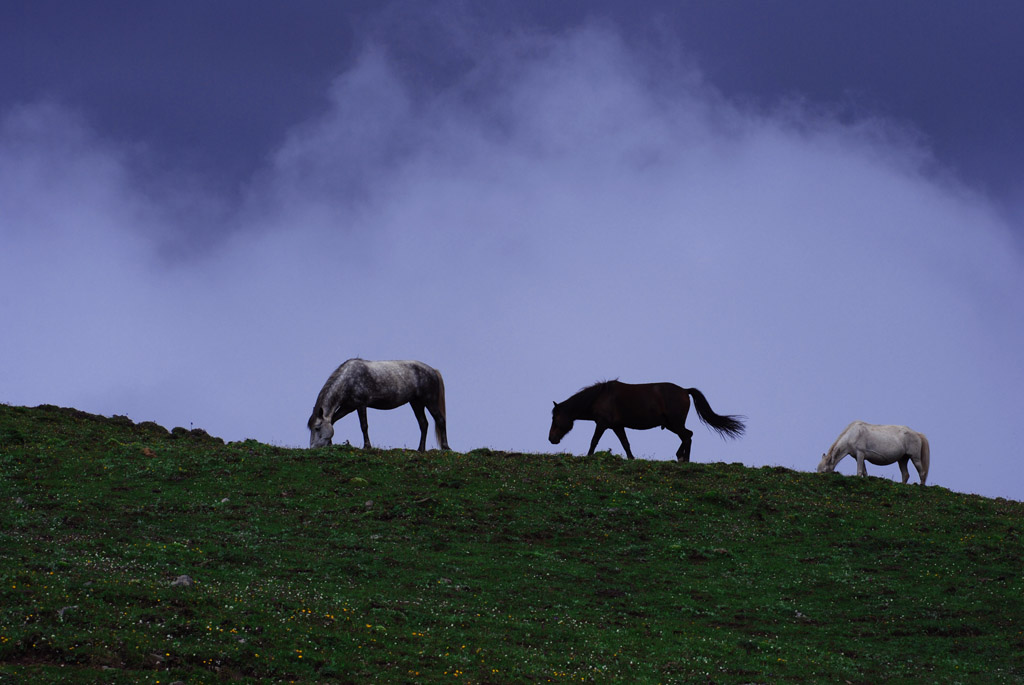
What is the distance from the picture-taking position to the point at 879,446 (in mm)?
35906

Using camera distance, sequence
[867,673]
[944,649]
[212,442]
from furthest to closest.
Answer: [212,442], [944,649], [867,673]

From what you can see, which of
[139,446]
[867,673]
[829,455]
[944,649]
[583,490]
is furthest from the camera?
[829,455]

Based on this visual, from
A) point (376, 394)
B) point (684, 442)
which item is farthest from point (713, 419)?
point (376, 394)

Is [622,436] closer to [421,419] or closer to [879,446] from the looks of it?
[421,419]

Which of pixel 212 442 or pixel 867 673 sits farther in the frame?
pixel 212 442

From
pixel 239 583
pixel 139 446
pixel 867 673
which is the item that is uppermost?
pixel 139 446

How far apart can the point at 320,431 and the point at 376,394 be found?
8.30 feet

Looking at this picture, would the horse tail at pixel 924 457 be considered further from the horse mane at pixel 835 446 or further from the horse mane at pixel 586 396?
the horse mane at pixel 586 396

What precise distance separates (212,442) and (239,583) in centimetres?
1679

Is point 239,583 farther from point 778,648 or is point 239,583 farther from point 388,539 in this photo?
point 778,648

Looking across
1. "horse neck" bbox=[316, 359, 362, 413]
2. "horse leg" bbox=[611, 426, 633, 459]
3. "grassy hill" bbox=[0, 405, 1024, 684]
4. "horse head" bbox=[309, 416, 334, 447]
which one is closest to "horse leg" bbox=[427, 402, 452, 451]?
"horse neck" bbox=[316, 359, 362, 413]

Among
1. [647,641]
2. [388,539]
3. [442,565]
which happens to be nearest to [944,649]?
[647,641]

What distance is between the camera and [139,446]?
96.3ft

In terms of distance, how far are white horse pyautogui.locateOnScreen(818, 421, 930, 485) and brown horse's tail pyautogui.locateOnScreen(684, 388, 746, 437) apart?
4.27m
